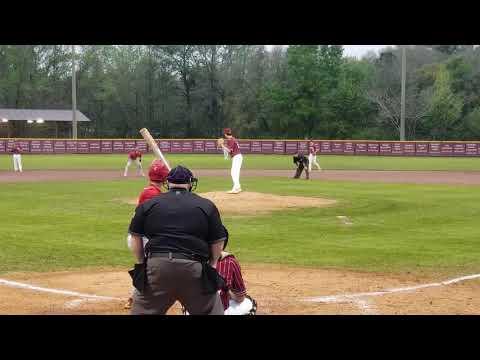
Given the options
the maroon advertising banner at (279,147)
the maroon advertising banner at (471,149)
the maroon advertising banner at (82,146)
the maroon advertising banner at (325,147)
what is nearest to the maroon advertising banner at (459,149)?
the maroon advertising banner at (471,149)

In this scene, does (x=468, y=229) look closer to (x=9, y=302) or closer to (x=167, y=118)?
(x=9, y=302)

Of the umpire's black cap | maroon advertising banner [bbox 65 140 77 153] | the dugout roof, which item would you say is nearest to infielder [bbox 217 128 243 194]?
the umpire's black cap

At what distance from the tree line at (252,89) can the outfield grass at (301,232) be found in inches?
2178

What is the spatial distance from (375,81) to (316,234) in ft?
238

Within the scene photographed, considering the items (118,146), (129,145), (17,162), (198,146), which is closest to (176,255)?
(17,162)

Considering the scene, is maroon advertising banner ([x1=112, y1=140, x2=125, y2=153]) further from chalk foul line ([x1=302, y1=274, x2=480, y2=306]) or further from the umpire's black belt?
the umpire's black belt

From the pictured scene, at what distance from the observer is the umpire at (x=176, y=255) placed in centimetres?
589

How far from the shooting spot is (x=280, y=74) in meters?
88.4

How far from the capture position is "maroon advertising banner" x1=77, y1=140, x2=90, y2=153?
6269cm

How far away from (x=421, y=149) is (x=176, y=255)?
59.7m

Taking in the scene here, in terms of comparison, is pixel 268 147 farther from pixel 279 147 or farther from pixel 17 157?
pixel 17 157

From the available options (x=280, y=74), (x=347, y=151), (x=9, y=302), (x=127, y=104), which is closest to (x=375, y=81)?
(x=280, y=74)

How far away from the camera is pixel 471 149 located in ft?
206

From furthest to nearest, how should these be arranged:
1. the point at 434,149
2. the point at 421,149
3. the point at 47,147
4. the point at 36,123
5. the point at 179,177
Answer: the point at 36,123
the point at 434,149
the point at 421,149
the point at 47,147
the point at 179,177
